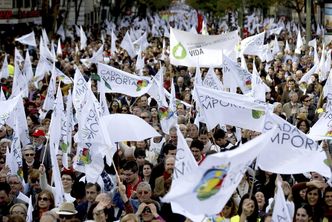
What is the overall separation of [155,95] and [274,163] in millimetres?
7971

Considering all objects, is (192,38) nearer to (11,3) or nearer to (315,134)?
(315,134)

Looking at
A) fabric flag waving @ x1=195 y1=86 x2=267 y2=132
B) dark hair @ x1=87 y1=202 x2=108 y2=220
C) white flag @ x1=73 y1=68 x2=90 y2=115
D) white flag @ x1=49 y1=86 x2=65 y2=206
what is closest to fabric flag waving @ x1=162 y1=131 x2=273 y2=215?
dark hair @ x1=87 y1=202 x2=108 y2=220

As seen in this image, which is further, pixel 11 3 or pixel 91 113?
pixel 11 3

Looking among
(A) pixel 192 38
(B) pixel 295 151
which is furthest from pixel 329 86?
(A) pixel 192 38

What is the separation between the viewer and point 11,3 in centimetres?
5597

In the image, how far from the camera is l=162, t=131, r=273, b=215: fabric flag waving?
801 cm

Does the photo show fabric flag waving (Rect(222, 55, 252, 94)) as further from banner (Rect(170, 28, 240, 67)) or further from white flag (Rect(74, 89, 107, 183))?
white flag (Rect(74, 89, 107, 183))

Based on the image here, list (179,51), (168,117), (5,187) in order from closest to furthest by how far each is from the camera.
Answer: (5,187) → (168,117) → (179,51)

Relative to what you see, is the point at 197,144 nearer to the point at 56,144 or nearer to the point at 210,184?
the point at 56,144

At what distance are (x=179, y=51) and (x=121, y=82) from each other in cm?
497

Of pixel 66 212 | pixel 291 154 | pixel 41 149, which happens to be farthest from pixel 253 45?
pixel 66 212

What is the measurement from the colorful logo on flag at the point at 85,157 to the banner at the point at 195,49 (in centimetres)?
929

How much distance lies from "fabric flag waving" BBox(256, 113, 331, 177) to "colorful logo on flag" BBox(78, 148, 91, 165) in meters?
2.48

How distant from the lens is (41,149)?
14.1 meters
